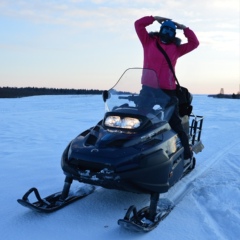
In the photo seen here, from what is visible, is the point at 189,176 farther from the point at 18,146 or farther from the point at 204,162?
the point at 18,146

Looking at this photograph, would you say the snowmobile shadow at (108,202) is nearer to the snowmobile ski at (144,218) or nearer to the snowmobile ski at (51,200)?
the snowmobile ski at (51,200)

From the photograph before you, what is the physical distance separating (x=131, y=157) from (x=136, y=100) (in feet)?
3.22

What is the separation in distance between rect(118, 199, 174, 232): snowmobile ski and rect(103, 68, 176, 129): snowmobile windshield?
2.79ft

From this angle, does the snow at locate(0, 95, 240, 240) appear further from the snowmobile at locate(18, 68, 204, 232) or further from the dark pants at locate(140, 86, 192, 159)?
the dark pants at locate(140, 86, 192, 159)

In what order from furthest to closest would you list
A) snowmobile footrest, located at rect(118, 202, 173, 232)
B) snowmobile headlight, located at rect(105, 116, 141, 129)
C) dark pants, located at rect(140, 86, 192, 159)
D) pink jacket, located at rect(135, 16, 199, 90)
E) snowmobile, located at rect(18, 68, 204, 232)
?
pink jacket, located at rect(135, 16, 199, 90) < dark pants, located at rect(140, 86, 192, 159) < snowmobile headlight, located at rect(105, 116, 141, 129) < snowmobile, located at rect(18, 68, 204, 232) < snowmobile footrest, located at rect(118, 202, 173, 232)

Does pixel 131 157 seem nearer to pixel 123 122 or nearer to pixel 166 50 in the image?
pixel 123 122

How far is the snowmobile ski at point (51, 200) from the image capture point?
136 inches

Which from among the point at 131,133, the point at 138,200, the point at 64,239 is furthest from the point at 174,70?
the point at 64,239

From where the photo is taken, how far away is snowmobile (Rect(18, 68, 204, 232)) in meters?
3.34

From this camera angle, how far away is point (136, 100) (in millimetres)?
4152

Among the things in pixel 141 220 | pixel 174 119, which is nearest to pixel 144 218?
pixel 141 220

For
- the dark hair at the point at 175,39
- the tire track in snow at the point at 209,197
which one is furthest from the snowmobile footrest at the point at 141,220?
the dark hair at the point at 175,39

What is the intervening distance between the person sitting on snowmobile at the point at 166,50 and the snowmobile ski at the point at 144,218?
2.64 feet

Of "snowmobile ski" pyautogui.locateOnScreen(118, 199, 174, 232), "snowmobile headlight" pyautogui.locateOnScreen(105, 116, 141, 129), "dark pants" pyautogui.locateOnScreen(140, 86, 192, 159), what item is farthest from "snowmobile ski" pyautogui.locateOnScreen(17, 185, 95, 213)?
"dark pants" pyautogui.locateOnScreen(140, 86, 192, 159)
